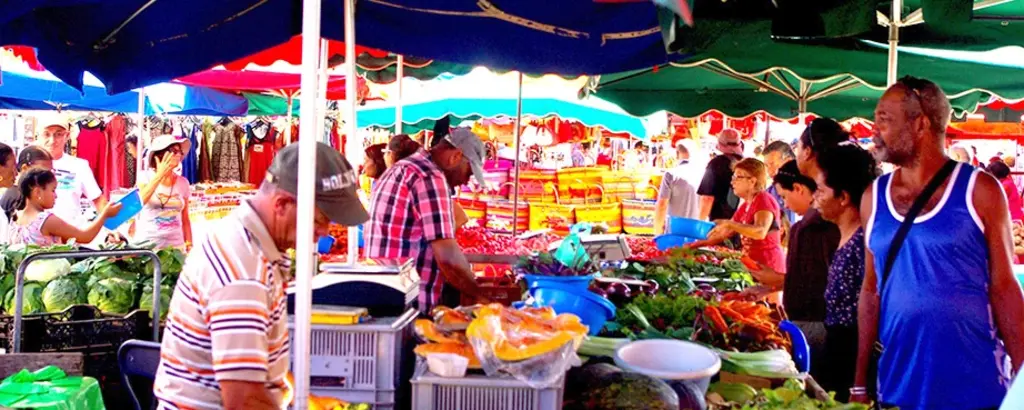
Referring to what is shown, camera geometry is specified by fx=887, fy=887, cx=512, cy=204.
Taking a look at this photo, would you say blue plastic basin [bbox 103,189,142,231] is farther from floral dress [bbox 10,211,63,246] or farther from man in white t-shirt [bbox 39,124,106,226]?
man in white t-shirt [bbox 39,124,106,226]

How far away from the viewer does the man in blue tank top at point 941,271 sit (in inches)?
121

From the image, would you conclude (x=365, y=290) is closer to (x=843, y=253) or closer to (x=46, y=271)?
(x=843, y=253)

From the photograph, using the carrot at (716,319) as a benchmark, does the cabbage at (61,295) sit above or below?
below

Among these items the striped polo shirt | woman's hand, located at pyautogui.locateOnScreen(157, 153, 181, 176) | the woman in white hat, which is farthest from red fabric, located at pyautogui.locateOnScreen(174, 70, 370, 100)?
the striped polo shirt

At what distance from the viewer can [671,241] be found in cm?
815

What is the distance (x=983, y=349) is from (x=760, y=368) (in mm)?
797

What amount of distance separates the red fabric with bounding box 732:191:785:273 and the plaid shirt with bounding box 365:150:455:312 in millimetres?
2992

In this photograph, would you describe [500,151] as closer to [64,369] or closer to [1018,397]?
[64,369]

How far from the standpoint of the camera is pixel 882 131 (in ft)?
10.7

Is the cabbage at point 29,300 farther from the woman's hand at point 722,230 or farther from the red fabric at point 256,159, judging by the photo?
the red fabric at point 256,159

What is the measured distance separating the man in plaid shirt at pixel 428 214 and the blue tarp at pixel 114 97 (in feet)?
27.7

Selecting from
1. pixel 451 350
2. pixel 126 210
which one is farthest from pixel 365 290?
pixel 126 210

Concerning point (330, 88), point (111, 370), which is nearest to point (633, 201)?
point (330, 88)

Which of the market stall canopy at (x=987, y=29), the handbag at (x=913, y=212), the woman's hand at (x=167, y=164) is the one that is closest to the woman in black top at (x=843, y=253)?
the handbag at (x=913, y=212)
